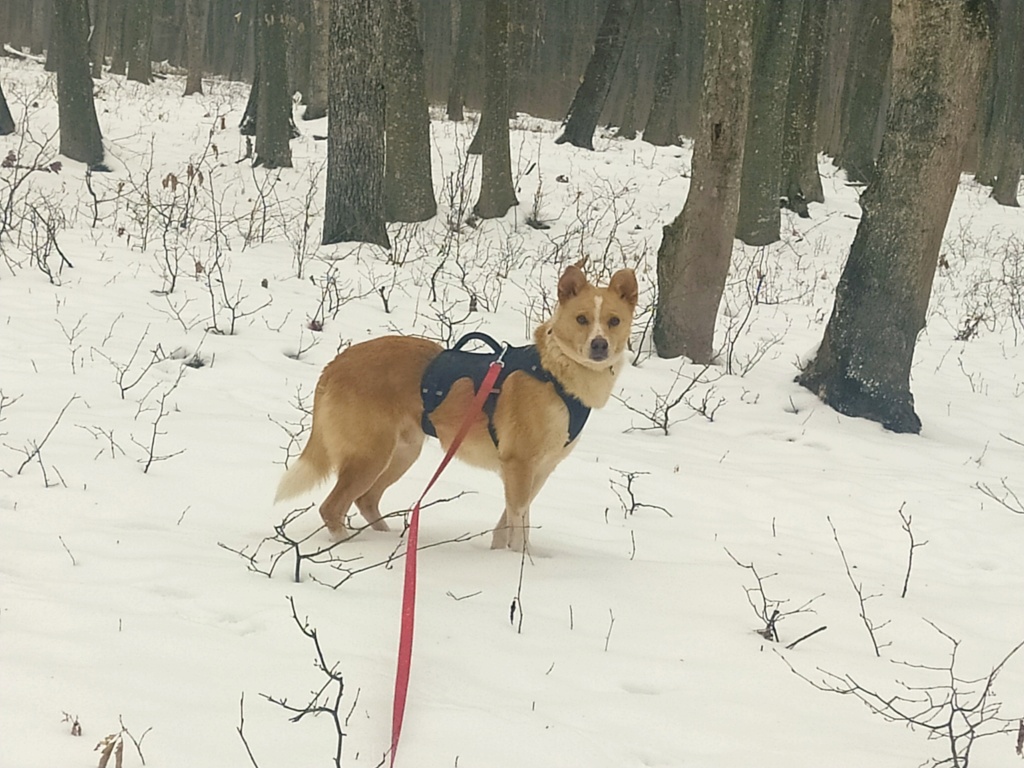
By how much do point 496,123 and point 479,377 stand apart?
33.5 feet

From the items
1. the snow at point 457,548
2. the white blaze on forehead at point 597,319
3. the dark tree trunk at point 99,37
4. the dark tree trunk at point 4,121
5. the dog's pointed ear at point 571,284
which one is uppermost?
the dark tree trunk at point 99,37

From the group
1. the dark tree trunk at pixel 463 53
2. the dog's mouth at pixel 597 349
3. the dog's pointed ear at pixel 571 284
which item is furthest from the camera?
the dark tree trunk at pixel 463 53

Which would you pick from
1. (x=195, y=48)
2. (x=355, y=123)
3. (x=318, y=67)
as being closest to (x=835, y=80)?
(x=318, y=67)

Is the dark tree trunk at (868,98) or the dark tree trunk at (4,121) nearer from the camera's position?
the dark tree trunk at (4,121)

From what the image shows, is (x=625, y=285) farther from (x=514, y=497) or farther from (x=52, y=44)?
(x=52, y=44)

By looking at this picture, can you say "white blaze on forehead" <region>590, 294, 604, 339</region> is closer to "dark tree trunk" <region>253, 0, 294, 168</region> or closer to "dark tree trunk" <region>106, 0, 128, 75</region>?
"dark tree trunk" <region>253, 0, 294, 168</region>

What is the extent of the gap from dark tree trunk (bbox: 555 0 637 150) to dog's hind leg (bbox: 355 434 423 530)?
1685cm

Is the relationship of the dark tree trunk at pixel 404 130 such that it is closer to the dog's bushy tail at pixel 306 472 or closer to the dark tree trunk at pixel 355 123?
the dark tree trunk at pixel 355 123

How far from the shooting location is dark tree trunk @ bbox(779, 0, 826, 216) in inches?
688

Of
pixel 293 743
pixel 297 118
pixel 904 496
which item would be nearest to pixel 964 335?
pixel 904 496

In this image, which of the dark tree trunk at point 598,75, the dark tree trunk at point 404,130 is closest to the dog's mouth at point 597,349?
the dark tree trunk at point 404,130

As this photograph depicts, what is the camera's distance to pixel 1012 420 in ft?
28.2

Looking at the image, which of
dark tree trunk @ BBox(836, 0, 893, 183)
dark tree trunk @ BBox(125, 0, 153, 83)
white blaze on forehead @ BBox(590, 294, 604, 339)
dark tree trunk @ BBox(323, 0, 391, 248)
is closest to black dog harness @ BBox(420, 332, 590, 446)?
white blaze on forehead @ BBox(590, 294, 604, 339)

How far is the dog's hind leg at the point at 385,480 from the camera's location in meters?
5.04
